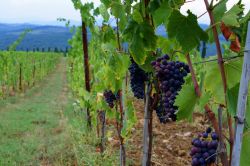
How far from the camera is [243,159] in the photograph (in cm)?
150

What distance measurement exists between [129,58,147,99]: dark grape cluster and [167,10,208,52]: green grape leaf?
1221 mm

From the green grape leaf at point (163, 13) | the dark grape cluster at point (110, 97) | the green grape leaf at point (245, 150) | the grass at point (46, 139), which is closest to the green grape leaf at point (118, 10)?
the green grape leaf at point (163, 13)

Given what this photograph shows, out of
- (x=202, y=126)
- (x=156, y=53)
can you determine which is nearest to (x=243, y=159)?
(x=156, y=53)

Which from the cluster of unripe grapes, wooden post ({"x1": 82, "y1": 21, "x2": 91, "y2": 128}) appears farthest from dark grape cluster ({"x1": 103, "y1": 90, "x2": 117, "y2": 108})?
wooden post ({"x1": 82, "y1": 21, "x2": 91, "y2": 128})

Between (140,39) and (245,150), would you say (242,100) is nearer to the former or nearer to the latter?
(245,150)

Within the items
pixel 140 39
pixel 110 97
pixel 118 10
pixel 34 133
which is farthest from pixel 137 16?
pixel 34 133

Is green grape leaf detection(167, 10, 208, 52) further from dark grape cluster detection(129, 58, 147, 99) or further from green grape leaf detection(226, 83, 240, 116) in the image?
dark grape cluster detection(129, 58, 147, 99)

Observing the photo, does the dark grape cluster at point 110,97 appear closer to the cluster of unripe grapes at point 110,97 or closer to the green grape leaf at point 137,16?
the cluster of unripe grapes at point 110,97

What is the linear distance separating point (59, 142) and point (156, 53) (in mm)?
5088

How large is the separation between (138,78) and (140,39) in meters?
0.73

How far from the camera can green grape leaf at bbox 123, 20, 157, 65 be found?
2.02 meters

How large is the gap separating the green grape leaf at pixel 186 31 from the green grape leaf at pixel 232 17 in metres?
0.09

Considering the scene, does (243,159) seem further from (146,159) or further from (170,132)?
(170,132)

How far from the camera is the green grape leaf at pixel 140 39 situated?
2.02 m
